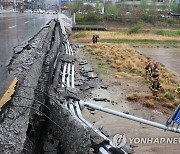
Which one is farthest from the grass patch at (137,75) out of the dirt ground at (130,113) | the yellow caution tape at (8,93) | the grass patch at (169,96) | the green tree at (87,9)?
the green tree at (87,9)

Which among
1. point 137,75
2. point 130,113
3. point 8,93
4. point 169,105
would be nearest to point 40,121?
point 8,93

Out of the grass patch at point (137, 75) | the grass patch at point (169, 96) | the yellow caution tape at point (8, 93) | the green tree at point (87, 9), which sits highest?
the yellow caution tape at point (8, 93)

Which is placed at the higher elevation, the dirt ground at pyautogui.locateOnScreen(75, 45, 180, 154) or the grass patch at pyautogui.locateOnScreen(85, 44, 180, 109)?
the dirt ground at pyautogui.locateOnScreen(75, 45, 180, 154)

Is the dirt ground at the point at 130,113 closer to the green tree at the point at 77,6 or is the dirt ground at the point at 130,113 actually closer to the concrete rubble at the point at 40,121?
the concrete rubble at the point at 40,121

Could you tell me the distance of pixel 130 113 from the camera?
10383 mm

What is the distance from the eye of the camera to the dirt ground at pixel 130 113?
7.89 metres

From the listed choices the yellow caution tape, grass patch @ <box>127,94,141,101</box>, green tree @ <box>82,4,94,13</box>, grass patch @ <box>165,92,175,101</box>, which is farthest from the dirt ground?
green tree @ <box>82,4,94,13</box>

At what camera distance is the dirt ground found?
25.9 feet

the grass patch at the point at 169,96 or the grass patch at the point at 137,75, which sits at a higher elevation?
the grass patch at the point at 169,96

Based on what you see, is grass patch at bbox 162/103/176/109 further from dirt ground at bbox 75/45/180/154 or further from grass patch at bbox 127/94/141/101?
grass patch at bbox 127/94/141/101

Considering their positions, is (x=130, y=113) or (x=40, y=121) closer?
(x=40, y=121)

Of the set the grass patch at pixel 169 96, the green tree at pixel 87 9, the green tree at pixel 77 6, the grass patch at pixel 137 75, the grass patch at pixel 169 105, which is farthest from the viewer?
the green tree at pixel 77 6

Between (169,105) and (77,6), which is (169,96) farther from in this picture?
(77,6)

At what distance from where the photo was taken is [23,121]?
12.5 feet
